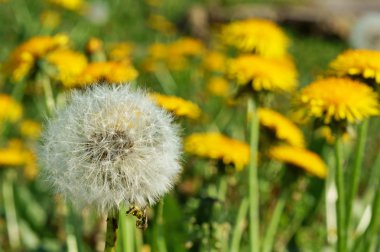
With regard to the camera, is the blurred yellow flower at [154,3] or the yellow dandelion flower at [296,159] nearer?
the yellow dandelion flower at [296,159]

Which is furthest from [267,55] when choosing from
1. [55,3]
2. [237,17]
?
[237,17]

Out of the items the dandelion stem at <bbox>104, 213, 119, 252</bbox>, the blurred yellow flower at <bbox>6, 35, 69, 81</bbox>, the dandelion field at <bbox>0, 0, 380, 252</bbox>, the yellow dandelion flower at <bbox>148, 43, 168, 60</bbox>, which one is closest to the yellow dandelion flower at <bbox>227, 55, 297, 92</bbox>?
the dandelion field at <bbox>0, 0, 380, 252</bbox>

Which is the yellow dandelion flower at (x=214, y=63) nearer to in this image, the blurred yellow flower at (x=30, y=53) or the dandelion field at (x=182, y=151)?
the dandelion field at (x=182, y=151)

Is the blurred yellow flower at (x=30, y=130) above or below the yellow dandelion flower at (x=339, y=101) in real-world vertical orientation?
above

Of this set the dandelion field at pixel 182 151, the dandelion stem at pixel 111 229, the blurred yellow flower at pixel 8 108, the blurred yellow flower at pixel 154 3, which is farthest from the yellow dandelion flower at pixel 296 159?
the blurred yellow flower at pixel 154 3

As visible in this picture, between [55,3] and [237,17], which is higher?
[237,17]

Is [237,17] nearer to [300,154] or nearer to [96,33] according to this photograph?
[96,33]

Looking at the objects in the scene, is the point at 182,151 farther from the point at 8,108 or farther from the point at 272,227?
the point at 8,108

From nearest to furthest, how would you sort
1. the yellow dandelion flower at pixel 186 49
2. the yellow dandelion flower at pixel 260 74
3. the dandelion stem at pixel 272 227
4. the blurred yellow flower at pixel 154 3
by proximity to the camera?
the yellow dandelion flower at pixel 260 74 < the dandelion stem at pixel 272 227 < the yellow dandelion flower at pixel 186 49 < the blurred yellow flower at pixel 154 3
